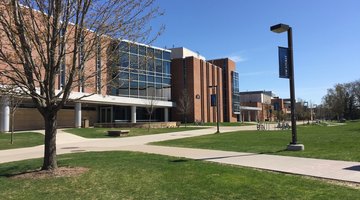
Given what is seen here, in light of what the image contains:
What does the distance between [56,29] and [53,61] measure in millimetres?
858

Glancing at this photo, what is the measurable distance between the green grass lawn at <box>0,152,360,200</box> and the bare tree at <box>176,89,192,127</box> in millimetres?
52659

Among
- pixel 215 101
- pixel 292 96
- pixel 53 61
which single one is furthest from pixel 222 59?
pixel 53 61

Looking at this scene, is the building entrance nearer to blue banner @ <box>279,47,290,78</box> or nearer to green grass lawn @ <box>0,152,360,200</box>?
blue banner @ <box>279,47,290,78</box>

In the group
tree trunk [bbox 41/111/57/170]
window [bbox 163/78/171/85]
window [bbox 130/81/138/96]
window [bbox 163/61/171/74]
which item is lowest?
tree trunk [bbox 41/111/57/170]

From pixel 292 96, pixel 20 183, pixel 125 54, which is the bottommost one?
pixel 20 183

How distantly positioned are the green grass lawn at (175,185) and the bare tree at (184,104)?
173 ft

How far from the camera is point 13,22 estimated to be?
9.12 meters

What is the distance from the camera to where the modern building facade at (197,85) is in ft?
219

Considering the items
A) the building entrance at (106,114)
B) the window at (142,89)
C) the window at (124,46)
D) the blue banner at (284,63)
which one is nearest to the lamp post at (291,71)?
the blue banner at (284,63)

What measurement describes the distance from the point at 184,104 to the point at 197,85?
19.3ft

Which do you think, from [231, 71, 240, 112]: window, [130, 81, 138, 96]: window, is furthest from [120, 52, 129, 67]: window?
[231, 71, 240, 112]: window

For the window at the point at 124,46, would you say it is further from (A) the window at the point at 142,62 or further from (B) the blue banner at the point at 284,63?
(B) the blue banner at the point at 284,63

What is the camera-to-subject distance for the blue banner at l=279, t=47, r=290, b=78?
15.3m

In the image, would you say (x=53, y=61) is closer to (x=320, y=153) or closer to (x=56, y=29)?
(x=56, y=29)
